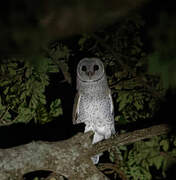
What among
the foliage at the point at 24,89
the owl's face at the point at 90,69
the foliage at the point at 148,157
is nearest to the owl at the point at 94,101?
the owl's face at the point at 90,69

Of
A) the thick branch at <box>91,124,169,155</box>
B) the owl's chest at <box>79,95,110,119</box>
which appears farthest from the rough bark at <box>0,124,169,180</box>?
the owl's chest at <box>79,95,110,119</box>

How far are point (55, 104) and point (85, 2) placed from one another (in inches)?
62.5

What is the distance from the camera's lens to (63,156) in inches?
79.3

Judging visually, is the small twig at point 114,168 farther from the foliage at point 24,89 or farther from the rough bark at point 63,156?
the foliage at point 24,89

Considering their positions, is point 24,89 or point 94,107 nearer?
point 24,89

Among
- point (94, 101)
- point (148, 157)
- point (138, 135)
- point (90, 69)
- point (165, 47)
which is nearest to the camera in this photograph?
point (165, 47)

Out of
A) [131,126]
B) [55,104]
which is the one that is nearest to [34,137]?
[55,104]

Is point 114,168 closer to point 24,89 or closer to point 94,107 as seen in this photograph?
point 94,107

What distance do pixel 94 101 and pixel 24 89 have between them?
30.7 inches

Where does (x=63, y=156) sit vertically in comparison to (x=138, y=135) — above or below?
below

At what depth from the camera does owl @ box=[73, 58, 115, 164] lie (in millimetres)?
2775

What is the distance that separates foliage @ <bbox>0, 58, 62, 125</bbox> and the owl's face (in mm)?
374

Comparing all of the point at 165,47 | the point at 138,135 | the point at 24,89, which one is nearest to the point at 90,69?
the point at 24,89

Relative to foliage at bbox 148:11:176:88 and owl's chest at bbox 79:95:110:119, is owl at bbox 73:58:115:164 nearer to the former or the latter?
owl's chest at bbox 79:95:110:119
